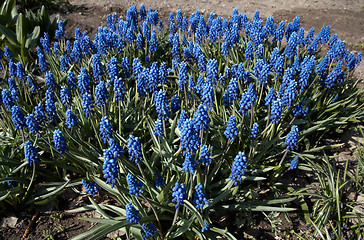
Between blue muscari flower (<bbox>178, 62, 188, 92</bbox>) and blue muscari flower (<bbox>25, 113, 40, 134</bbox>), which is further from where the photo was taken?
blue muscari flower (<bbox>178, 62, 188, 92</bbox>)

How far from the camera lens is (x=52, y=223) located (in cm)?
448

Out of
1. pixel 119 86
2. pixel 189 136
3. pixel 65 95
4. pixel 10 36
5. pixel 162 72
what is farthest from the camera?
pixel 10 36

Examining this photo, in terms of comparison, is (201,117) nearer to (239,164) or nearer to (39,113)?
(239,164)

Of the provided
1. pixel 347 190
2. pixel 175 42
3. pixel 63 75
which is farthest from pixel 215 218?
pixel 63 75

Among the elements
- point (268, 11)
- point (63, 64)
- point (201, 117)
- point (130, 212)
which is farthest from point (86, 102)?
point (268, 11)

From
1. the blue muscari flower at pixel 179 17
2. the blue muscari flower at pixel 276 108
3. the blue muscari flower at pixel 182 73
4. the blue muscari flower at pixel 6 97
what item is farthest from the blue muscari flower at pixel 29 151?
the blue muscari flower at pixel 179 17

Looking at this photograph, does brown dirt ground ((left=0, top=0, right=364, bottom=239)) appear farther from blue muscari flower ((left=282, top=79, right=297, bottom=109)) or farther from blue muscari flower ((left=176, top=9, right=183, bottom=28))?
blue muscari flower ((left=282, top=79, right=297, bottom=109))

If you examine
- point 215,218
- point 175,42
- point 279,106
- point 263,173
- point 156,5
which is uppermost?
point 156,5

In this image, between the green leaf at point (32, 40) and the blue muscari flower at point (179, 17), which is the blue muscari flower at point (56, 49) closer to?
the green leaf at point (32, 40)

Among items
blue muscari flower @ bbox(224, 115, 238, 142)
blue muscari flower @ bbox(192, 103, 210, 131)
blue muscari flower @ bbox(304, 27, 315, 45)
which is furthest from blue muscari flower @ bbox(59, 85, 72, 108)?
blue muscari flower @ bbox(304, 27, 315, 45)

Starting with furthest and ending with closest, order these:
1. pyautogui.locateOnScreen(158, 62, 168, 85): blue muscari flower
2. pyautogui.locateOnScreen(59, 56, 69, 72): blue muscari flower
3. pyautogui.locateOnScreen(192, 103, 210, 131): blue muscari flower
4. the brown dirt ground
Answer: the brown dirt ground < pyautogui.locateOnScreen(59, 56, 69, 72): blue muscari flower < pyautogui.locateOnScreen(158, 62, 168, 85): blue muscari flower < pyautogui.locateOnScreen(192, 103, 210, 131): blue muscari flower

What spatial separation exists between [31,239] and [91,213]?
3.04 ft

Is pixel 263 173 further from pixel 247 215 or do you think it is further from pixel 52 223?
pixel 52 223

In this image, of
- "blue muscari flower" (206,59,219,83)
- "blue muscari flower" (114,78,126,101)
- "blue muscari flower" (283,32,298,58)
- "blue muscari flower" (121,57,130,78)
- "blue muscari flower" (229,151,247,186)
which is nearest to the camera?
"blue muscari flower" (229,151,247,186)
